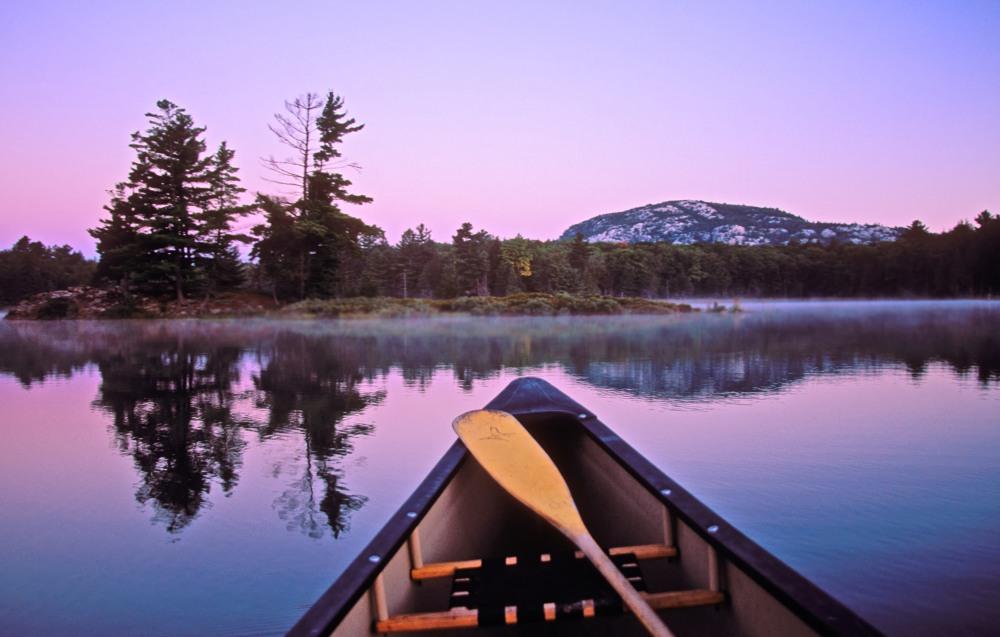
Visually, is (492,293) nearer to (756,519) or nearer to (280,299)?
(280,299)

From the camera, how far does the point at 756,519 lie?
3705 mm

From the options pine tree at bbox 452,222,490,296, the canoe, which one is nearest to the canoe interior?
the canoe

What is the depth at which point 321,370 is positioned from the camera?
11.0 meters

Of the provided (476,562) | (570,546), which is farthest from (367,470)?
(476,562)

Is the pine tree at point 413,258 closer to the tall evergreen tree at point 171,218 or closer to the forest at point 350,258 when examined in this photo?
the forest at point 350,258

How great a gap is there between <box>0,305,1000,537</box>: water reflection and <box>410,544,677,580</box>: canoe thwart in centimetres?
157

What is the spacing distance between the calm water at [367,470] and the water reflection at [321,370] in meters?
0.05

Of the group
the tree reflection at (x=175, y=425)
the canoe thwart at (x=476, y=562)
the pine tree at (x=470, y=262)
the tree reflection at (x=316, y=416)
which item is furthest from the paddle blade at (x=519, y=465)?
the pine tree at (x=470, y=262)

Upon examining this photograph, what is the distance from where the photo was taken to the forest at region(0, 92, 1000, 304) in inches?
1139

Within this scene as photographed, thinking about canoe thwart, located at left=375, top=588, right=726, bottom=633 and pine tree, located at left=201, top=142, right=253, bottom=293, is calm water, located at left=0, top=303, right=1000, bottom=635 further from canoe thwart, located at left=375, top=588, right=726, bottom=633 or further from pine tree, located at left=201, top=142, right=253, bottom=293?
pine tree, located at left=201, top=142, right=253, bottom=293

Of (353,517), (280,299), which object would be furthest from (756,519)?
(280,299)

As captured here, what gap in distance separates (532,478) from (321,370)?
350 inches

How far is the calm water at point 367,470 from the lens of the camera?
9.44 feet

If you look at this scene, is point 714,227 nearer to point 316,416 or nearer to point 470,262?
point 470,262
